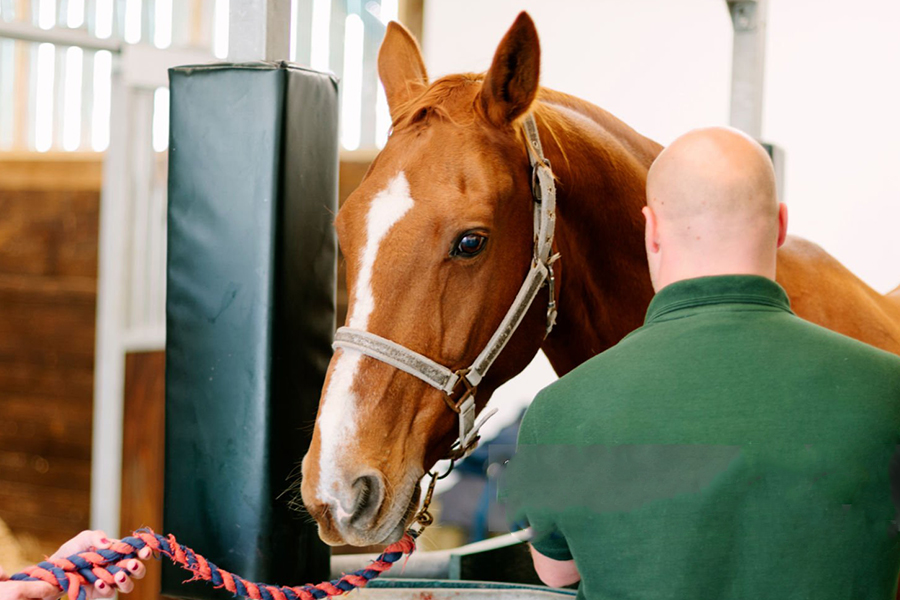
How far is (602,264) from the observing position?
1333mm

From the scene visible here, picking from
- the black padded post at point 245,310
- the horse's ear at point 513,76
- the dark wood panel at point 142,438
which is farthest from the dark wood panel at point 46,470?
the horse's ear at point 513,76

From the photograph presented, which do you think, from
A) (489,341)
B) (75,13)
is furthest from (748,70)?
(75,13)

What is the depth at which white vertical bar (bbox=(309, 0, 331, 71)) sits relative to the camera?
3.45 m

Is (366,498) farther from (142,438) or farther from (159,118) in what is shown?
(159,118)

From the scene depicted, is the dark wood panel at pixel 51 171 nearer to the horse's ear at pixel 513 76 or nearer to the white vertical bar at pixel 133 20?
the white vertical bar at pixel 133 20

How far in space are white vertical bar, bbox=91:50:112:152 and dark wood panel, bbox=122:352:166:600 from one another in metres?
1.15

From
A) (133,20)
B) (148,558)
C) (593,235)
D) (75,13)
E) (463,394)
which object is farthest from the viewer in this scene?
(75,13)

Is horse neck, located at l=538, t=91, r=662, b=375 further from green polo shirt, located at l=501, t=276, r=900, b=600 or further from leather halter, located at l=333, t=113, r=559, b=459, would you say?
green polo shirt, located at l=501, t=276, r=900, b=600

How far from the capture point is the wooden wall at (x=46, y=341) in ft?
10.3

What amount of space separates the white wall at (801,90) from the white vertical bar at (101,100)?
58.3 inches

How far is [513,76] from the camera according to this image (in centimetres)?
114

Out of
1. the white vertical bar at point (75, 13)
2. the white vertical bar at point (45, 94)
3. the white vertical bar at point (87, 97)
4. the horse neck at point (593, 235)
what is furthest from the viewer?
the white vertical bar at point (45, 94)

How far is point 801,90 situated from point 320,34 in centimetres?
203

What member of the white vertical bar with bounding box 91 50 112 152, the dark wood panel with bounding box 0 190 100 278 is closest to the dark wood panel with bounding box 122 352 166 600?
the dark wood panel with bounding box 0 190 100 278
